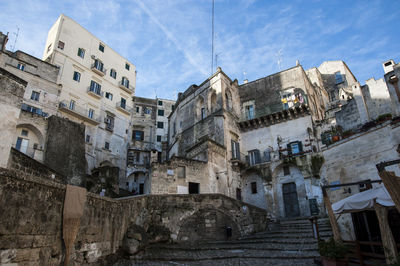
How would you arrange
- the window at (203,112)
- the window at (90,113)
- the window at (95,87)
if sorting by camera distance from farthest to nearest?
the window at (95,87)
the window at (90,113)
the window at (203,112)

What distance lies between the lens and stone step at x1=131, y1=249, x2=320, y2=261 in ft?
33.2

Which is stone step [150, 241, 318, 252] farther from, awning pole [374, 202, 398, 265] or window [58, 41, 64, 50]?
window [58, 41, 64, 50]

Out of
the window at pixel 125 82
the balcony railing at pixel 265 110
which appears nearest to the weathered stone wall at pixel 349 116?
the balcony railing at pixel 265 110

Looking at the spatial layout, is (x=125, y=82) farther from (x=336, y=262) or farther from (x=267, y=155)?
(x=336, y=262)

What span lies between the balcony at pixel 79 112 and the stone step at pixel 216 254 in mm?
20559

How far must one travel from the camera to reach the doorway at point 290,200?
22.6m

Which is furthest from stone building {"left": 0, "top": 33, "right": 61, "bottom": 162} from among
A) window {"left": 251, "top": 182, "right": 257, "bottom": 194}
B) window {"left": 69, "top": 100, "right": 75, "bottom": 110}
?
window {"left": 251, "top": 182, "right": 257, "bottom": 194}

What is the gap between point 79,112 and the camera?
2820 cm

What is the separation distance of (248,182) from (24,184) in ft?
71.9

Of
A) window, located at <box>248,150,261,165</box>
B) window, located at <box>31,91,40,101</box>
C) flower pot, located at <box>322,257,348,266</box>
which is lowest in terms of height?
flower pot, located at <box>322,257,348,266</box>

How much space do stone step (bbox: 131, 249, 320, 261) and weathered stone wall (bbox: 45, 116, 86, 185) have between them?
500 inches

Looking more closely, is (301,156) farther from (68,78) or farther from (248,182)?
(68,78)

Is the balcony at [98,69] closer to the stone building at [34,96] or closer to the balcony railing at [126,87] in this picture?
the balcony railing at [126,87]

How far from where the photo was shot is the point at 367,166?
35.7 ft
